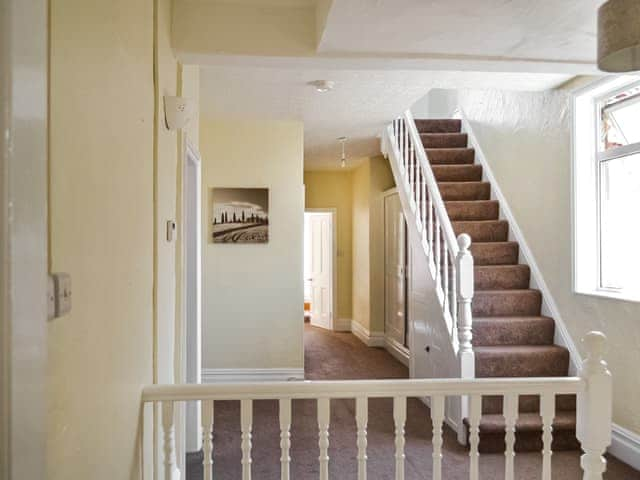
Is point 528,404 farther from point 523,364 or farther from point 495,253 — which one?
point 495,253

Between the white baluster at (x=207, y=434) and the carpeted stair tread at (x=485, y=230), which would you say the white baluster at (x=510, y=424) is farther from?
the carpeted stair tread at (x=485, y=230)

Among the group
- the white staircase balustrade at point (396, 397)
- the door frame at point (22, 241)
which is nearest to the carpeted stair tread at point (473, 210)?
the white staircase balustrade at point (396, 397)

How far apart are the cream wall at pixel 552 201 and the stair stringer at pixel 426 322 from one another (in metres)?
0.94

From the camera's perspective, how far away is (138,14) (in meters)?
1.76

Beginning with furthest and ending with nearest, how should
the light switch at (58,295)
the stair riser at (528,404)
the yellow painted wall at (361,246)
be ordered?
the yellow painted wall at (361,246) → the stair riser at (528,404) → the light switch at (58,295)

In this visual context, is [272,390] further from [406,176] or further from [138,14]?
[406,176]

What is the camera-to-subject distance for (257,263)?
196 inches

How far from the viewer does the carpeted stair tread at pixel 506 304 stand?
4.29 meters

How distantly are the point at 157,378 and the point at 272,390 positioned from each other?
1.80ft

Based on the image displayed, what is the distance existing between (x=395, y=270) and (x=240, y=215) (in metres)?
2.41

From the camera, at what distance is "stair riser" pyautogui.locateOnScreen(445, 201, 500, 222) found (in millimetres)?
5023

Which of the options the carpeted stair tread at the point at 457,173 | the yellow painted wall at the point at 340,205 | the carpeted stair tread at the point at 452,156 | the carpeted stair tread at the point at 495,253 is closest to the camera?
the carpeted stair tread at the point at 495,253

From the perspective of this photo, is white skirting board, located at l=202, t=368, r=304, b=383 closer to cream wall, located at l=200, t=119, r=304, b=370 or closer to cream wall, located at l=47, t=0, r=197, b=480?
cream wall, located at l=200, t=119, r=304, b=370

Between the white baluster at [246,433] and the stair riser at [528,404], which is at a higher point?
the white baluster at [246,433]
